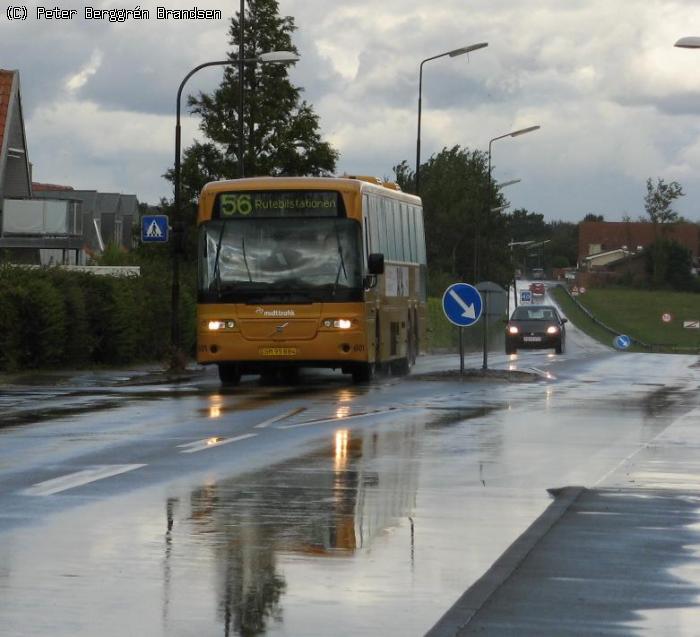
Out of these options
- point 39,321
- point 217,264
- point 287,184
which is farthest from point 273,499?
point 39,321

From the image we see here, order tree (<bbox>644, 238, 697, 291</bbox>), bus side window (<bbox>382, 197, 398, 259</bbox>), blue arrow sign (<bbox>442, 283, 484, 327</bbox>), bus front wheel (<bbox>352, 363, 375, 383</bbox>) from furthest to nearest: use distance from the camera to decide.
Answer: tree (<bbox>644, 238, 697, 291</bbox>) < bus side window (<bbox>382, 197, 398, 259</bbox>) < blue arrow sign (<bbox>442, 283, 484, 327</bbox>) < bus front wheel (<bbox>352, 363, 375, 383</bbox>)

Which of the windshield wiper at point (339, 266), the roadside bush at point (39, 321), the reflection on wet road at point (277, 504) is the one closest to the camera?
the reflection on wet road at point (277, 504)

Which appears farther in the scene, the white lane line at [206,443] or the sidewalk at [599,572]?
the white lane line at [206,443]

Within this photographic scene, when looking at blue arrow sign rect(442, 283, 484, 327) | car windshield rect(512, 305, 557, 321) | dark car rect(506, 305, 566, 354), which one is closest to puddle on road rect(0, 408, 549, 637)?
blue arrow sign rect(442, 283, 484, 327)

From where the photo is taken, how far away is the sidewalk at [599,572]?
315 inches

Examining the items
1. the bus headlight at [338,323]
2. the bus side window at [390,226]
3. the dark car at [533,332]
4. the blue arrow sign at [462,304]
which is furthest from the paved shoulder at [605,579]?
the dark car at [533,332]

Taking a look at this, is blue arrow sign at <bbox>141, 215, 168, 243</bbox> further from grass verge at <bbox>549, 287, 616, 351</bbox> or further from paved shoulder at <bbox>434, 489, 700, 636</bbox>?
grass verge at <bbox>549, 287, 616, 351</bbox>

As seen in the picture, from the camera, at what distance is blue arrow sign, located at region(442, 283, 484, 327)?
3250 centimetres

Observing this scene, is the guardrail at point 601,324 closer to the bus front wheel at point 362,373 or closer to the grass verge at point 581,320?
the grass verge at point 581,320

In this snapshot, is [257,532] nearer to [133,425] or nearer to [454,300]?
[133,425]

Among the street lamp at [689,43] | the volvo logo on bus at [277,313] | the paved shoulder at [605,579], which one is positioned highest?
the street lamp at [689,43]

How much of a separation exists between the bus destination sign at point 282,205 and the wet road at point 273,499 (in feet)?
16.3

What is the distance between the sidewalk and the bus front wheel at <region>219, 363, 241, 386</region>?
1698cm

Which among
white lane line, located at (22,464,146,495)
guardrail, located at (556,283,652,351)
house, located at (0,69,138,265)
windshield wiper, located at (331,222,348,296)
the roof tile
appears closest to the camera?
white lane line, located at (22,464,146,495)
